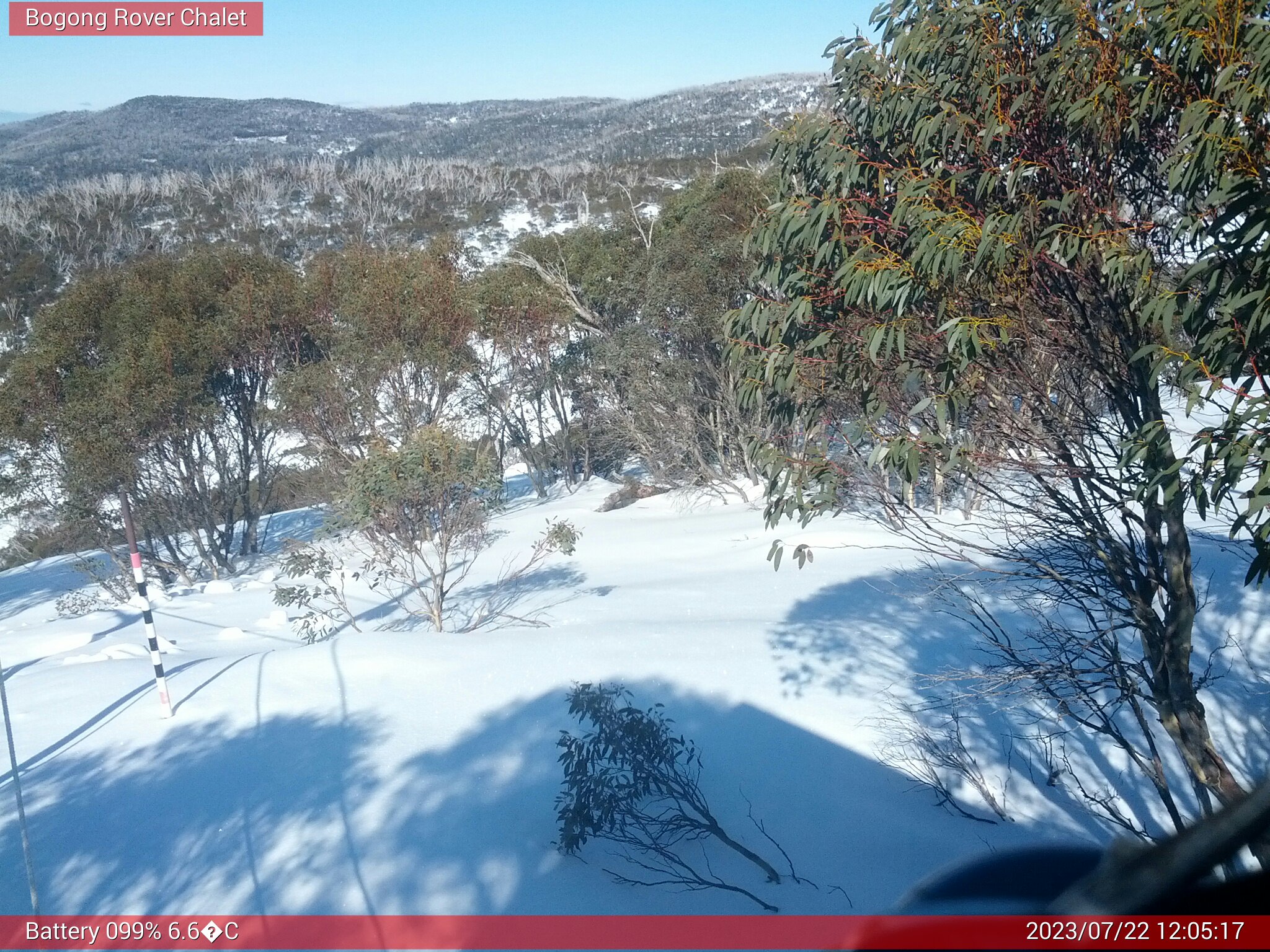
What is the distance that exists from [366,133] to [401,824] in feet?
263

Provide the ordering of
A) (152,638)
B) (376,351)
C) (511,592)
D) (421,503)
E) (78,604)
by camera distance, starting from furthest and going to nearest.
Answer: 1. (376,351)
2. (78,604)
3. (511,592)
4. (421,503)
5. (152,638)

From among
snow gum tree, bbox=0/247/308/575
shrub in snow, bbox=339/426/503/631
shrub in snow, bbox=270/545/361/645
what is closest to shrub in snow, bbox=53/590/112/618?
snow gum tree, bbox=0/247/308/575

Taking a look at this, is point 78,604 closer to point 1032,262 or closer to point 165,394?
point 165,394

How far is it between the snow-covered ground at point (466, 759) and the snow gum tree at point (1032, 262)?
5.51ft

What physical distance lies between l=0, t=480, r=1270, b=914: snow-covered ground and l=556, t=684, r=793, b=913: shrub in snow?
110 millimetres

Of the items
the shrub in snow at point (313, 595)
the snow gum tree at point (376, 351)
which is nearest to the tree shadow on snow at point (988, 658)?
the shrub in snow at point (313, 595)

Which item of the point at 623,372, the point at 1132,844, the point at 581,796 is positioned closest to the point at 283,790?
the point at 581,796

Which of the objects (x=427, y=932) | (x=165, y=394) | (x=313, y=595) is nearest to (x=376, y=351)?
(x=165, y=394)

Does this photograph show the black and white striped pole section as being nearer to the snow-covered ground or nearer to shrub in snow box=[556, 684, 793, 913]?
the snow-covered ground

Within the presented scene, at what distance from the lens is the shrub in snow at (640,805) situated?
14.9ft

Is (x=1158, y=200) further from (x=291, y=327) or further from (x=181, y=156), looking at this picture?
(x=181, y=156)

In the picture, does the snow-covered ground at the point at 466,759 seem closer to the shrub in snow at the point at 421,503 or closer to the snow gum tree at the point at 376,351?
the shrub in snow at the point at 421,503

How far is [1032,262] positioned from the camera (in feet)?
12.2

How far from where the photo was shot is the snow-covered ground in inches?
169
